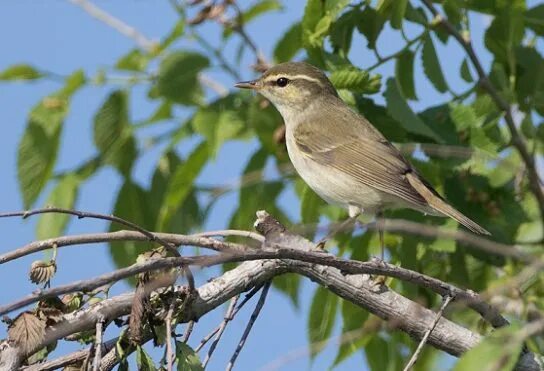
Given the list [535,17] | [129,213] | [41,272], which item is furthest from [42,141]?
[535,17]

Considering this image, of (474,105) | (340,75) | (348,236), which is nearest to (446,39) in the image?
(474,105)

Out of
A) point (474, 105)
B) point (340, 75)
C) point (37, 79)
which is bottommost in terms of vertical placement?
point (474, 105)

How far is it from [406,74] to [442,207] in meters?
0.66

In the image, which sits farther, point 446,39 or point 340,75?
point 446,39

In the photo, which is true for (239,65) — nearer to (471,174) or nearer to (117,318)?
(471,174)

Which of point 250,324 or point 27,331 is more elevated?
point 27,331

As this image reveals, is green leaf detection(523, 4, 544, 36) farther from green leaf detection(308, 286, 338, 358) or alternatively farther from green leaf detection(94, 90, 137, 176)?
green leaf detection(94, 90, 137, 176)

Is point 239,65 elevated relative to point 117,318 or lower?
elevated

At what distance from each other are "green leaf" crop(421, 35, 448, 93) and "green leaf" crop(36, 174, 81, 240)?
176 cm

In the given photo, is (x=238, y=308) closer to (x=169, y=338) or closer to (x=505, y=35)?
(x=169, y=338)

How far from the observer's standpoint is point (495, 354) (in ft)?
6.25

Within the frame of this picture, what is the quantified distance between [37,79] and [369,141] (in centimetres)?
173

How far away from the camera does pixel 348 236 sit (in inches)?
180

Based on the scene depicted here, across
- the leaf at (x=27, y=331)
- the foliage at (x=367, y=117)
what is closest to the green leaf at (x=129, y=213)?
the foliage at (x=367, y=117)
